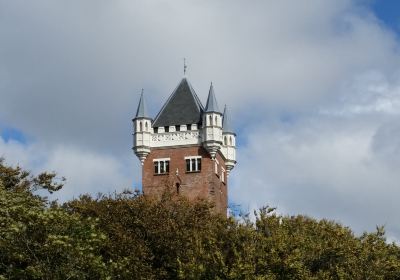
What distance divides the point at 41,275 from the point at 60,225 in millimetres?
2082

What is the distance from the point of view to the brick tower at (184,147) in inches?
2616

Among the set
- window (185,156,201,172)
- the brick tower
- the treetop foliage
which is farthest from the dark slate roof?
the treetop foliage

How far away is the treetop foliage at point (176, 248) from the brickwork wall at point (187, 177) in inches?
1040

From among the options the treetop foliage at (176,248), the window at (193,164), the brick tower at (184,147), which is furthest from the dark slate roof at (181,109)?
the treetop foliage at (176,248)

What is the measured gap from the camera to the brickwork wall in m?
65.8

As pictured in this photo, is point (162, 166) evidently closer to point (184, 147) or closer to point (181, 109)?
point (184, 147)

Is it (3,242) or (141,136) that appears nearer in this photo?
(3,242)

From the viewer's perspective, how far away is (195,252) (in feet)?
108

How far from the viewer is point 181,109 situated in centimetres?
7019

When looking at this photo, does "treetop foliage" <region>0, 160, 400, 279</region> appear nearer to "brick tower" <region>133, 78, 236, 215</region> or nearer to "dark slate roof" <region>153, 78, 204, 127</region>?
"brick tower" <region>133, 78, 236, 215</region>

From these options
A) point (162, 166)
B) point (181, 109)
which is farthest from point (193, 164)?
point (181, 109)

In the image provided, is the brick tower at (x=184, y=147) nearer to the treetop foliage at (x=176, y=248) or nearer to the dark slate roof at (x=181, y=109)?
the dark slate roof at (x=181, y=109)

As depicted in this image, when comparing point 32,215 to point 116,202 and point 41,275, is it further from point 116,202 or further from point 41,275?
point 116,202

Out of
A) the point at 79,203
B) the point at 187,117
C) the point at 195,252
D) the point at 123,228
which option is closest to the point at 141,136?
the point at 187,117
